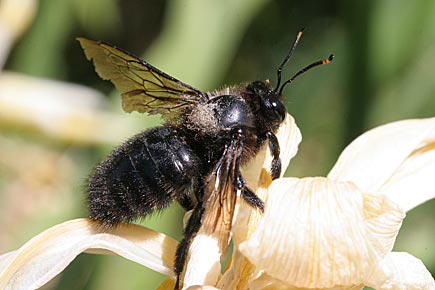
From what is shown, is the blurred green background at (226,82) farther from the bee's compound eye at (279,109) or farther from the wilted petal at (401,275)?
the wilted petal at (401,275)

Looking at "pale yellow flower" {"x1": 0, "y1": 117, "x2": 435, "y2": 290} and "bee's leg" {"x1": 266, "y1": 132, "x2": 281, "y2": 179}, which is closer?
"pale yellow flower" {"x1": 0, "y1": 117, "x2": 435, "y2": 290}

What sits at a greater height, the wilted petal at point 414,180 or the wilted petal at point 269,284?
the wilted petal at point 414,180

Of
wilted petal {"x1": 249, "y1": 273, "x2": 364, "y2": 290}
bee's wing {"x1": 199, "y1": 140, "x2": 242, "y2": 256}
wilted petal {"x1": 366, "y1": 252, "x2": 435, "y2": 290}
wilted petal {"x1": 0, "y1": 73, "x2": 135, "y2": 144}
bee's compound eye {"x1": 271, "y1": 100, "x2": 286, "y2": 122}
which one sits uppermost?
bee's compound eye {"x1": 271, "y1": 100, "x2": 286, "y2": 122}

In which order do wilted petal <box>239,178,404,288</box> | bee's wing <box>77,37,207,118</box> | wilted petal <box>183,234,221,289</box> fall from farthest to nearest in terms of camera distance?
bee's wing <box>77,37,207,118</box> < wilted petal <box>183,234,221,289</box> < wilted petal <box>239,178,404,288</box>

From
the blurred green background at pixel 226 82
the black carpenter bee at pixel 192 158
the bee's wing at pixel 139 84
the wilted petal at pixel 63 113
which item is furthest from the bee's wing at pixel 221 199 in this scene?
the wilted petal at pixel 63 113

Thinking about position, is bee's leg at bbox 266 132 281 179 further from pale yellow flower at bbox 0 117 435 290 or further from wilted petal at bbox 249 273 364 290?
wilted petal at bbox 249 273 364 290

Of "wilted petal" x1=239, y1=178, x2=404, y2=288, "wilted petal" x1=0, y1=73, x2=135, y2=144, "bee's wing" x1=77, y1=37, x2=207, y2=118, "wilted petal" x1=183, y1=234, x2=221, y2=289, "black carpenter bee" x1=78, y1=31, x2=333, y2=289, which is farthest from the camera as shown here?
"wilted petal" x1=0, y1=73, x2=135, y2=144

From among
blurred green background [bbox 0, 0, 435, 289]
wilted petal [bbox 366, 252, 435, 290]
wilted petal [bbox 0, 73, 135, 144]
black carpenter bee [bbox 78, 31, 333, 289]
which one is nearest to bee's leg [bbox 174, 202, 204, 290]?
black carpenter bee [bbox 78, 31, 333, 289]
